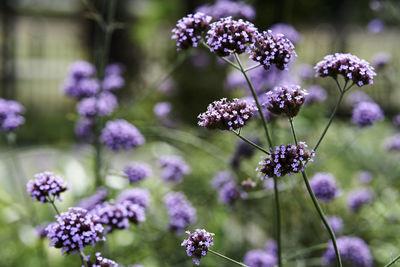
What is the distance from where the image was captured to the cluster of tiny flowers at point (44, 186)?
180 centimetres

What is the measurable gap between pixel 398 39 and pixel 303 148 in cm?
1445

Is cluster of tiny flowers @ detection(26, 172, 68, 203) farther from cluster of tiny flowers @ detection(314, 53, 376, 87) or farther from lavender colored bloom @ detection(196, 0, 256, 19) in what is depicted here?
lavender colored bloom @ detection(196, 0, 256, 19)

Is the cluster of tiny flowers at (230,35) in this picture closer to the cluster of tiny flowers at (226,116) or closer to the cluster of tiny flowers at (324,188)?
the cluster of tiny flowers at (226,116)

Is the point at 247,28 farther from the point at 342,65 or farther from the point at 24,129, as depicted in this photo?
the point at 24,129

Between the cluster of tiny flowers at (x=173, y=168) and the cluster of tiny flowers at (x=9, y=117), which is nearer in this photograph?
the cluster of tiny flowers at (x=9, y=117)

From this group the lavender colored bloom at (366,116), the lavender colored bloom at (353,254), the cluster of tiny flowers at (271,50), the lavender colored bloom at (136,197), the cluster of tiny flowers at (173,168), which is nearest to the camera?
the cluster of tiny flowers at (271,50)

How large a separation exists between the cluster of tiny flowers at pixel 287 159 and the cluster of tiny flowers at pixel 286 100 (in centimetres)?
13

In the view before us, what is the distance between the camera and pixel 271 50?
1.65m

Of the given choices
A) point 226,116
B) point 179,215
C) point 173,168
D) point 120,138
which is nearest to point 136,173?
point 120,138

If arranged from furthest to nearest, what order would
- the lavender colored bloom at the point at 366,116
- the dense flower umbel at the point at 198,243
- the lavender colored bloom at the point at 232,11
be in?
the lavender colored bloom at the point at 232,11 < the lavender colored bloom at the point at 366,116 < the dense flower umbel at the point at 198,243

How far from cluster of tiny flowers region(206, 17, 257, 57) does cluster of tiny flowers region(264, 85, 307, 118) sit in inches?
8.0

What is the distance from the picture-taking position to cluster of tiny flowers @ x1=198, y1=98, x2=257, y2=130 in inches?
63.6

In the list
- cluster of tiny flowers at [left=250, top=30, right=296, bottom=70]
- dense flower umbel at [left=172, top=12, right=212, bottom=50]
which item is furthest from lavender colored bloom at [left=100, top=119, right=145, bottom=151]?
cluster of tiny flowers at [left=250, top=30, right=296, bottom=70]

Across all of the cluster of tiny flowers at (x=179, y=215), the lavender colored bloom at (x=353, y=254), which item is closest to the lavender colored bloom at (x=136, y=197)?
the cluster of tiny flowers at (x=179, y=215)
